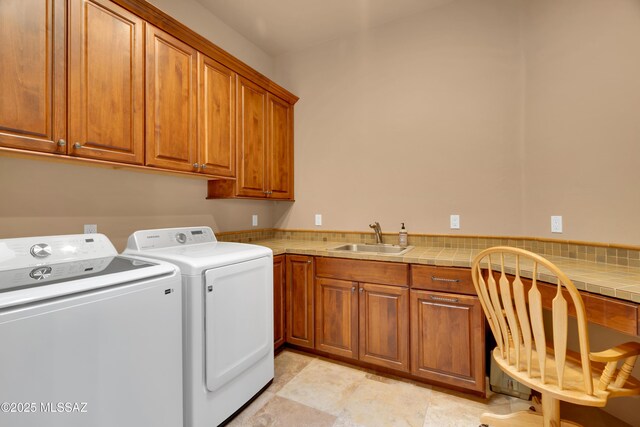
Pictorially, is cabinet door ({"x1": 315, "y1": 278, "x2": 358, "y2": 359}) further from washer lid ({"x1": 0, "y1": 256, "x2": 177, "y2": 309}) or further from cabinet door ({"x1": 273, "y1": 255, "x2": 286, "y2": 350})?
washer lid ({"x1": 0, "y1": 256, "x2": 177, "y2": 309})

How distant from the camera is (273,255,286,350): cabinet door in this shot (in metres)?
2.34

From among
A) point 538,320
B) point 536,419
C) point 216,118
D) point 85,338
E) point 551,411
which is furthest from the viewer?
point 216,118

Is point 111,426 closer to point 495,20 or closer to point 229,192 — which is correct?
point 229,192

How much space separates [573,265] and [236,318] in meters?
1.93

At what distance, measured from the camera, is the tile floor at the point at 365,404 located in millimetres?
1683

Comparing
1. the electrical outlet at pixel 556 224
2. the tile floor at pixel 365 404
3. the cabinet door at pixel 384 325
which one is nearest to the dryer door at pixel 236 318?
the tile floor at pixel 365 404

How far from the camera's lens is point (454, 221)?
94.6 inches

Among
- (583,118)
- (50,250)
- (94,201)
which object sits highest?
(583,118)

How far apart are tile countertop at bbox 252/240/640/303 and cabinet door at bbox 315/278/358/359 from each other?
246 millimetres

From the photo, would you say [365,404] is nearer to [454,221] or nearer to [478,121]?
[454,221]

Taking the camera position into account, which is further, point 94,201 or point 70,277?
point 94,201

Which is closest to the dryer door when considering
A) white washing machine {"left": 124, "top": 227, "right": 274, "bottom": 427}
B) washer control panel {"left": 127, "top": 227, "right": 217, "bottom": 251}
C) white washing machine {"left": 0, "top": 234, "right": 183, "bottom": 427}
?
white washing machine {"left": 124, "top": 227, "right": 274, "bottom": 427}

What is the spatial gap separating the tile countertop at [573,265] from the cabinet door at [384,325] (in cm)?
23

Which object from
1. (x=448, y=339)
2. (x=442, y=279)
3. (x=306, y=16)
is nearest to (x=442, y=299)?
(x=442, y=279)
